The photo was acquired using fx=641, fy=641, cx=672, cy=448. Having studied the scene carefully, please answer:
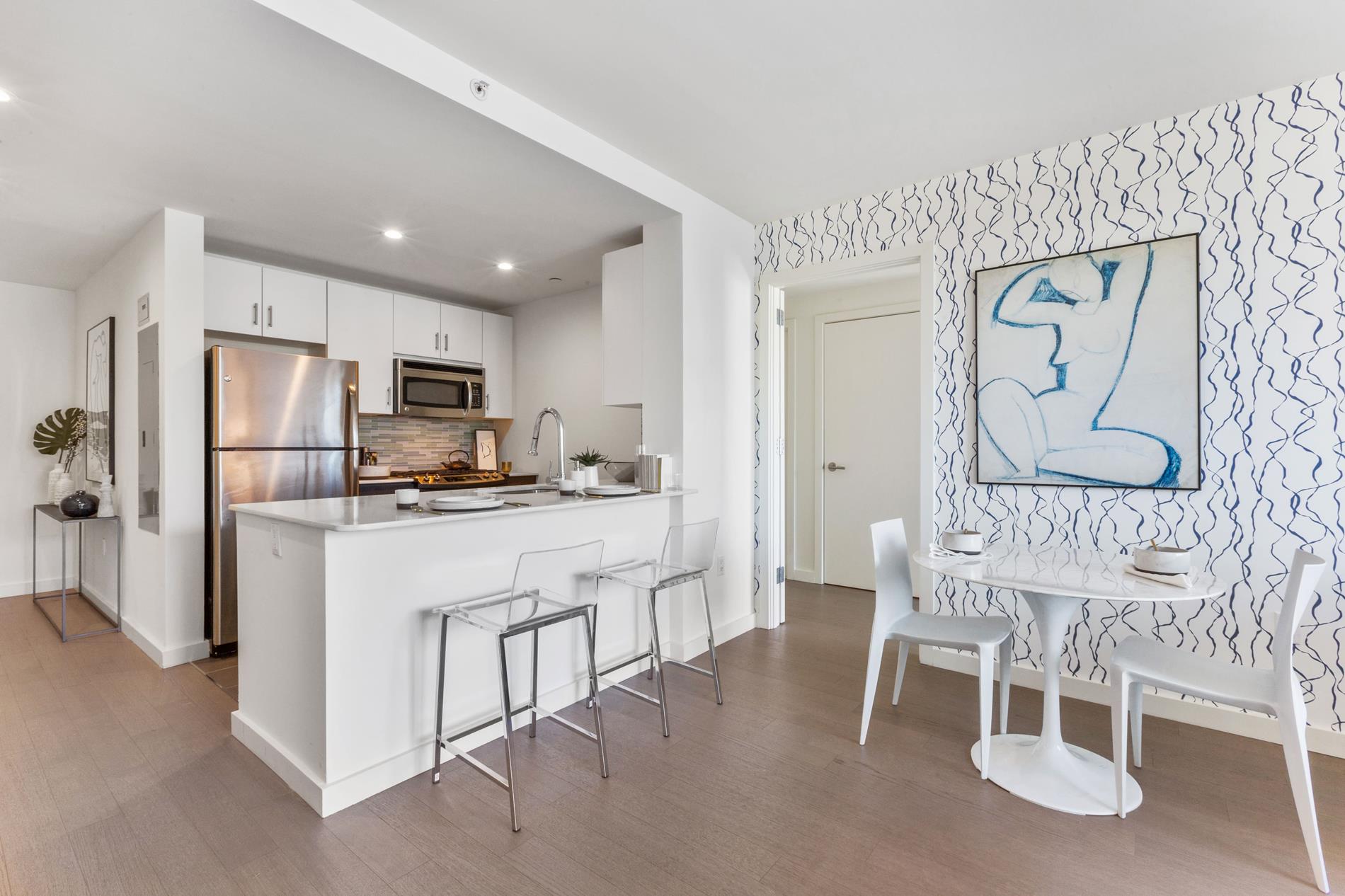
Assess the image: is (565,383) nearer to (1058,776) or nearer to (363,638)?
(363,638)

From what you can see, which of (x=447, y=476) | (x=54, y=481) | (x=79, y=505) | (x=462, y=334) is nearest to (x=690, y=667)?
(x=447, y=476)

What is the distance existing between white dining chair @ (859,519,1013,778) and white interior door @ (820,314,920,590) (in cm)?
205

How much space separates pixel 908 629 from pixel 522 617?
143 cm

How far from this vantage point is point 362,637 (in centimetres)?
206

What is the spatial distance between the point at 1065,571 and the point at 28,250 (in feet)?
18.7

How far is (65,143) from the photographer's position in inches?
99.3

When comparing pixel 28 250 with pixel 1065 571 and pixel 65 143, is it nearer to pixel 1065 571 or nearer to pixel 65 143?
pixel 65 143

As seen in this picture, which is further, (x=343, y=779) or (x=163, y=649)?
(x=163, y=649)

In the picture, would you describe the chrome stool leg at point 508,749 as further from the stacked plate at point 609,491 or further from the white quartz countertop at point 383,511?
the stacked plate at point 609,491

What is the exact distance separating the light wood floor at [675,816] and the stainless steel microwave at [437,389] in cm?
258

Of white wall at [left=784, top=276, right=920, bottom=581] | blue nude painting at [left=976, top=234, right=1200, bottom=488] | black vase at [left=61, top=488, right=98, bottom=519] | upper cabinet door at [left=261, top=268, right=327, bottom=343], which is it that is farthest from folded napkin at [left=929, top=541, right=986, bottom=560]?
black vase at [left=61, top=488, right=98, bottom=519]

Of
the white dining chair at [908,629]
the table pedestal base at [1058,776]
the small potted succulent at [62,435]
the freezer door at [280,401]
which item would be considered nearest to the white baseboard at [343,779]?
the white dining chair at [908,629]

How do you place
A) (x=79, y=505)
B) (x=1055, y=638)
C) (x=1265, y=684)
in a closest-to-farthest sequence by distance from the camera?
(x=1265, y=684) → (x=1055, y=638) → (x=79, y=505)

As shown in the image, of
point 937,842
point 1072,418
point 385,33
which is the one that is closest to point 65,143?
point 385,33
